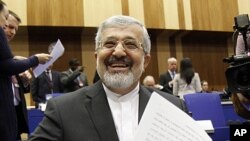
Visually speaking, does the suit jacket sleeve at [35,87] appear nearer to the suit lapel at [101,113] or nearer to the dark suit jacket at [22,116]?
the dark suit jacket at [22,116]

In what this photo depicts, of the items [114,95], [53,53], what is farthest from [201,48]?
[114,95]

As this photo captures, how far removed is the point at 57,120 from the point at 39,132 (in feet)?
0.26

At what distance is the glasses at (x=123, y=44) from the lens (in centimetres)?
162

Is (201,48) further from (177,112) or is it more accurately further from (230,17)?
(177,112)

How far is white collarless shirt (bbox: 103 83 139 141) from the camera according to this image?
1.56 m

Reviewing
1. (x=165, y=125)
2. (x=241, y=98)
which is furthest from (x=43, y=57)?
(x=165, y=125)

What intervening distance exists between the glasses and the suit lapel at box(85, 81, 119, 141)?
0.18m

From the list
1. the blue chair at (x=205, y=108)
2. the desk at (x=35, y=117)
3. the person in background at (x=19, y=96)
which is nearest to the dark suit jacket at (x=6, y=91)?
the person in background at (x=19, y=96)

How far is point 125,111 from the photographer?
1.63 m

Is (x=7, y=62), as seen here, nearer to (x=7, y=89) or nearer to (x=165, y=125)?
(x=7, y=89)

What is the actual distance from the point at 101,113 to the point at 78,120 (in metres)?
0.10

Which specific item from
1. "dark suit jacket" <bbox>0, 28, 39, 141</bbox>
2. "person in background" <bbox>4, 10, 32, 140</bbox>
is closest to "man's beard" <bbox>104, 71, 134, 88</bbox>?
"dark suit jacket" <bbox>0, 28, 39, 141</bbox>

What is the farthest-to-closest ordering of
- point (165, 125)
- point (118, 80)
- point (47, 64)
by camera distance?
point (47, 64), point (118, 80), point (165, 125)

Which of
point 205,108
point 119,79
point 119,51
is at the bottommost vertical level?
point 205,108
